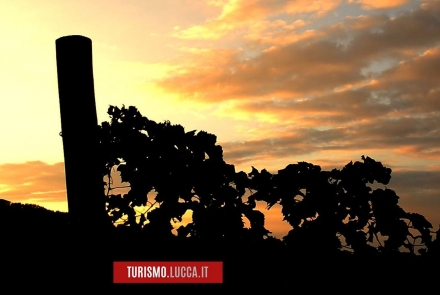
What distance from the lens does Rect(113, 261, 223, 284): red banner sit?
432cm

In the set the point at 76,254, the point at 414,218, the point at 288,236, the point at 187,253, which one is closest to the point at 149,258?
the point at 187,253

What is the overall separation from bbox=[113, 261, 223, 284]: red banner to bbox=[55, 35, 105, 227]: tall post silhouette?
54 centimetres

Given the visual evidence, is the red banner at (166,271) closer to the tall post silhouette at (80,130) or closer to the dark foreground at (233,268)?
the dark foreground at (233,268)

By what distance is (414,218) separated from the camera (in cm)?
470

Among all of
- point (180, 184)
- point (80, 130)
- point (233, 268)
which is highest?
point (80, 130)

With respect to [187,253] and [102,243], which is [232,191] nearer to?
[187,253]

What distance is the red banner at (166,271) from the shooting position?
432cm

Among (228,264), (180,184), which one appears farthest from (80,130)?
(228,264)

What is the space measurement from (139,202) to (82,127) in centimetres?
86

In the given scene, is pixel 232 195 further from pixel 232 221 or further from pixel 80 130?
pixel 80 130

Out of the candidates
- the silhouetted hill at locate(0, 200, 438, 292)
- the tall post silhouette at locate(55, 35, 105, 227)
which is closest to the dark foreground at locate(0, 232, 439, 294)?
the silhouetted hill at locate(0, 200, 438, 292)

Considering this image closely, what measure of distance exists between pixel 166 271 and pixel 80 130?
148 centimetres

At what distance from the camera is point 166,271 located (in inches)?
177

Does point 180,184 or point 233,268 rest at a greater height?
point 180,184
